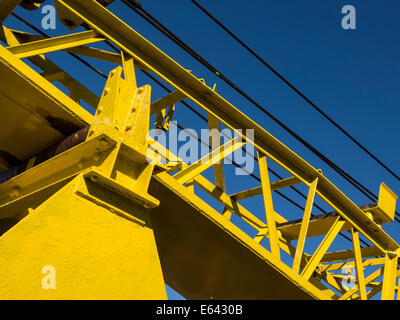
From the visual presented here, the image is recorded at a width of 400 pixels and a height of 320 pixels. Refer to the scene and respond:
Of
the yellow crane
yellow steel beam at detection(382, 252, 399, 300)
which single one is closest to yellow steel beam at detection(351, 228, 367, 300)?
the yellow crane

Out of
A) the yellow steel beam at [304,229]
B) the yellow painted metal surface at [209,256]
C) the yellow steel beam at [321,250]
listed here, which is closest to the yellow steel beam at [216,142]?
the yellow steel beam at [304,229]

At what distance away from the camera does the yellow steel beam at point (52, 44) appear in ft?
14.1

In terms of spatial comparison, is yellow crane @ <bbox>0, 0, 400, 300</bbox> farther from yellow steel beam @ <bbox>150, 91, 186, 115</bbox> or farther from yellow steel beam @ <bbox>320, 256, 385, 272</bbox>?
yellow steel beam @ <bbox>320, 256, 385, 272</bbox>

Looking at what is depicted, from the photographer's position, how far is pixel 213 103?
5.68 m

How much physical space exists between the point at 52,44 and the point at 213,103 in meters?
1.79

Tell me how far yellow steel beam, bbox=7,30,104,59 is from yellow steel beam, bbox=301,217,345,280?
11.4ft

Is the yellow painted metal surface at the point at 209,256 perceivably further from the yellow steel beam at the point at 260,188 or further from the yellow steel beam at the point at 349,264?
the yellow steel beam at the point at 349,264

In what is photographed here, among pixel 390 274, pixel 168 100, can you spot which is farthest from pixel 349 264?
pixel 168 100

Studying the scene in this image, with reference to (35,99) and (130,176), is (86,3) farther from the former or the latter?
(130,176)

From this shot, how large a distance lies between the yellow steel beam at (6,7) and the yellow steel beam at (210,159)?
87.4 inches

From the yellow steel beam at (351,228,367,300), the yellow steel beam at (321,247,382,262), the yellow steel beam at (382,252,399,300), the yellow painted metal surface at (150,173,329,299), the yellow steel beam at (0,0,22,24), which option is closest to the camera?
the yellow steel beam at (0,0,22,24)

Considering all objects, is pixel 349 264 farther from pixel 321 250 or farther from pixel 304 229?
pixel 304 229

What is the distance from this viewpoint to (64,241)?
135 inches

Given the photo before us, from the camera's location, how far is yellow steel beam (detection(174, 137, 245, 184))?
5.77 meters
